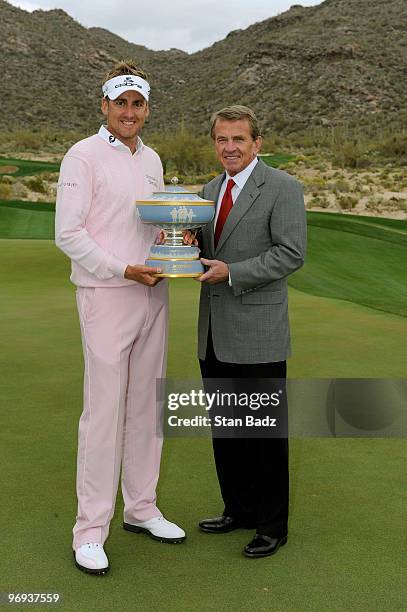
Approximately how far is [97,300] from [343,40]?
245 ft

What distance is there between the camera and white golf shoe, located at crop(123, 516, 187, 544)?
4.16 metres

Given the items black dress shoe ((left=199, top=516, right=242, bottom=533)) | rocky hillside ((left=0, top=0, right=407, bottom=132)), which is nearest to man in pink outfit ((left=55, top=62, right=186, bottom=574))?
black dress shoe ((left=199, top=516, right=242, bottom=533))

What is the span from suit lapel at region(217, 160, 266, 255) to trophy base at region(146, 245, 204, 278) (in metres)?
0.21

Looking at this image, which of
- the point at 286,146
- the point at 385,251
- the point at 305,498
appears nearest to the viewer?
the point at 305,498

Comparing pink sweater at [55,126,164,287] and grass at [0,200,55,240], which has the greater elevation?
pink sweater at [55,126,164,287]

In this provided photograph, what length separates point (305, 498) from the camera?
468 cm

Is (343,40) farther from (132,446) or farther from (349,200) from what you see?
(132,446)

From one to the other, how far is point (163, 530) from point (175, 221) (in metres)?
1.35

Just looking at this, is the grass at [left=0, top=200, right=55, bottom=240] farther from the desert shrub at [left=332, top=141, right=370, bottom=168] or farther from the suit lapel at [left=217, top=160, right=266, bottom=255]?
the desert shrub at [left=332, top=141, right=370, bottom=168]

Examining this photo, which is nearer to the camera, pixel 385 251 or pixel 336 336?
pixel 336 336

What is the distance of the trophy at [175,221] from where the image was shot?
3.83m

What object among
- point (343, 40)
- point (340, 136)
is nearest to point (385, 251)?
point (340, 136)

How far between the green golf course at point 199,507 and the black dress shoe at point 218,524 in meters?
0.04

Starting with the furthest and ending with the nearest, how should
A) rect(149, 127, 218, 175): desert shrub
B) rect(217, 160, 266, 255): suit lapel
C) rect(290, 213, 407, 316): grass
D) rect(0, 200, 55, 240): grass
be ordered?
rect(149, 127, 218, 175): desert shrub
rect(0, 200, 55, 240): grass
rect(290, 213, 407, 316): grass
rect(217, 160, 266, 255): suit lapel
